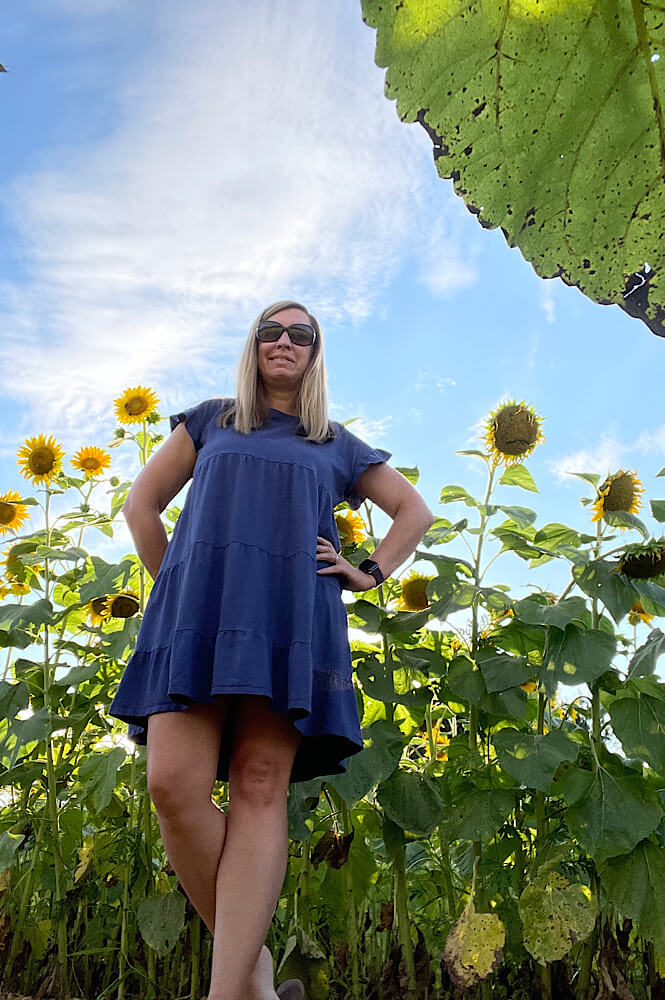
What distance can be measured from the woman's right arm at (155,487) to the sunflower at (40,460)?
0.77m

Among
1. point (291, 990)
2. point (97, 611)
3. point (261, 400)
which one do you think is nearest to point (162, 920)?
point (291, 990)

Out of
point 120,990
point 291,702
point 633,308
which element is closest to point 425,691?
point 291,702

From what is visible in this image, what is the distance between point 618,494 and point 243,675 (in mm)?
1040

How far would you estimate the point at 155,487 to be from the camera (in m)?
1.95

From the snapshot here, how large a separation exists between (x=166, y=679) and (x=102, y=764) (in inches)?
22.2

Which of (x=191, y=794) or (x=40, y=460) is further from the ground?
(x=40, y=460)

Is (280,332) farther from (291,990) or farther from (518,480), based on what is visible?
(291,990)

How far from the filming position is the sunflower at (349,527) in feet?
7.32

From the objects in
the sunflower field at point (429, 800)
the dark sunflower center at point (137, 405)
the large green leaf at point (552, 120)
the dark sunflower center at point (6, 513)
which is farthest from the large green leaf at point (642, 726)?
the dark sunflower center at point (6, 513)

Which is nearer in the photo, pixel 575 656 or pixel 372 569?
pixel 575 656

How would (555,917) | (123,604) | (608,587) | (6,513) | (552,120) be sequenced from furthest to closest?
(6,513) < (123,604) < (608,587) < (555,917) < (552,120)

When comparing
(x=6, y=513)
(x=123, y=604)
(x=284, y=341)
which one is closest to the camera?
(x=284, y=341)

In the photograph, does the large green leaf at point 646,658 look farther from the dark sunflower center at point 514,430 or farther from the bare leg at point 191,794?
the bare leg at point 191,794

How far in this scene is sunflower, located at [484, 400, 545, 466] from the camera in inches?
88.1
